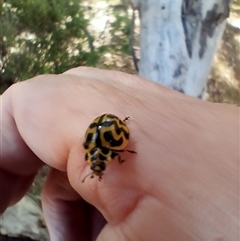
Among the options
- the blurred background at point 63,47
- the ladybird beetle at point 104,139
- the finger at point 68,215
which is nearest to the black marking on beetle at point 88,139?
the ladybird beetle at point 104,139

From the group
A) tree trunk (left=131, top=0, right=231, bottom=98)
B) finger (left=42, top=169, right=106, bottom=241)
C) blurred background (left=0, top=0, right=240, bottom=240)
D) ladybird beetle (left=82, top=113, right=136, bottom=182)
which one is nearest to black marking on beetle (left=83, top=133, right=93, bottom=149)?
ladybird beetle (left=82, top=113, right=136, bottom=182)

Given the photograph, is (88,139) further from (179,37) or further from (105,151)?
(179,37)

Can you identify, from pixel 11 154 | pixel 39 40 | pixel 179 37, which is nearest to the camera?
pixel 11 154

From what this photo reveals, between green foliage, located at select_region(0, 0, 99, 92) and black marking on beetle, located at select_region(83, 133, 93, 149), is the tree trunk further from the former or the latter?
black marking on beetle, located at select_region(83, 133, 93, 149)

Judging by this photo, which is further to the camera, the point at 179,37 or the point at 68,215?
the point at 179,37

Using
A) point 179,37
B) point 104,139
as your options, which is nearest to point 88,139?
point 104,139

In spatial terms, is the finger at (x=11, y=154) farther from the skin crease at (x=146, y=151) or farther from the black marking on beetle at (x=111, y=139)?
the black marking on beetle at (x=111, y=139)

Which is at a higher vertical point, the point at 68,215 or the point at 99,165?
the point at 99,165

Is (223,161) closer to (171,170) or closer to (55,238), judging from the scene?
(171,170)
